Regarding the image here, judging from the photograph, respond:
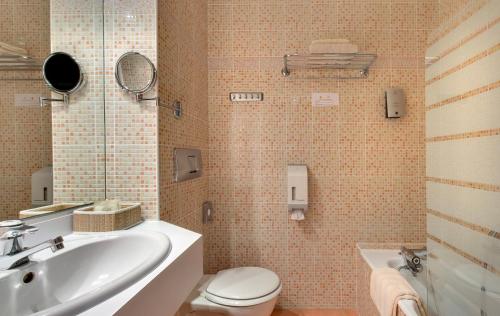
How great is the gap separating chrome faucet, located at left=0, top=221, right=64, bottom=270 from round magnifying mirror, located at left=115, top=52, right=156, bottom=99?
67cm

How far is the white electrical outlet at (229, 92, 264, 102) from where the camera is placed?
1.94m

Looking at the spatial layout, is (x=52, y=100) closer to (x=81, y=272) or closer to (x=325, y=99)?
(x=81, y=272)

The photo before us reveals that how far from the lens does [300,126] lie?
194 centimetres

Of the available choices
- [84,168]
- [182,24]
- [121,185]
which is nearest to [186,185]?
[121,185]

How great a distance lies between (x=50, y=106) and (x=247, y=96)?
1.29m

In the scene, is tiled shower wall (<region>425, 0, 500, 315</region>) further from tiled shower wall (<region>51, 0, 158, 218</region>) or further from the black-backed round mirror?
the black-backed round mirror

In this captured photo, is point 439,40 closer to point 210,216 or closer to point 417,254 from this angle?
point 417,254

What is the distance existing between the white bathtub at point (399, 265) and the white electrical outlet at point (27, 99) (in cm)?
172

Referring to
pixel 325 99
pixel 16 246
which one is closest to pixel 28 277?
pixel 16 246

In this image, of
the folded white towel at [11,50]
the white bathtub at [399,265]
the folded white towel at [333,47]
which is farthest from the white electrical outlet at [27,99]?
the white bathtub at [399,265]

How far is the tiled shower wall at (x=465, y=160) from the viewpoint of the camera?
2.35ft

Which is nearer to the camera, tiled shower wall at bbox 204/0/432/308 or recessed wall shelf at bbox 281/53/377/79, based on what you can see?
recessed wall shelf at bbox 281/53/377/79

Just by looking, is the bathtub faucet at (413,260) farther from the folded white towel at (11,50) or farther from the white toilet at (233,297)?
the folded white towel at (11,50)

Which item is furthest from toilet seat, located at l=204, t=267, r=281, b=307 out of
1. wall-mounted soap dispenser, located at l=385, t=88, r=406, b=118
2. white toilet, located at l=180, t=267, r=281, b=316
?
wall-mounted soap dispenser, located at l=385, t=88, r=406, b=118
